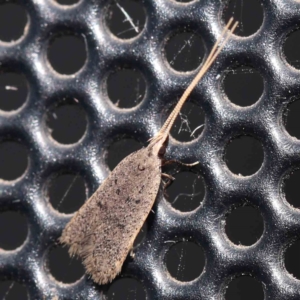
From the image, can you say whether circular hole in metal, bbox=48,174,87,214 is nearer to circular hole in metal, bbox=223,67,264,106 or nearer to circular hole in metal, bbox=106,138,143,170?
circular hole in metal, bbox=106,138,143,170

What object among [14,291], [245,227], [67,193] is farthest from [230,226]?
[14,291]

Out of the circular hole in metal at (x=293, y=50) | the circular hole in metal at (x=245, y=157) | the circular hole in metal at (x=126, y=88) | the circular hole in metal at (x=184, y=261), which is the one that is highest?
the circular hole in metal at (x=293, y=50)

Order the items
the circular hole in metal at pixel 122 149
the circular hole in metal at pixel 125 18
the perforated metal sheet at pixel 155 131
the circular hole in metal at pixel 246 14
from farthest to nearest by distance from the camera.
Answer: the circular hole in metal at pixel 122 149 → the circular hole in metal at pixel 125 18 → the circular hole in metal at pixel 246 14 → the perforated metal sheet at pixel 155 131

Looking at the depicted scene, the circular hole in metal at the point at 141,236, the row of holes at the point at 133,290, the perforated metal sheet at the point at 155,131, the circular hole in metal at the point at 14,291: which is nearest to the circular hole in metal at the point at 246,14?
the perforated metal sheet at the point at 155,131

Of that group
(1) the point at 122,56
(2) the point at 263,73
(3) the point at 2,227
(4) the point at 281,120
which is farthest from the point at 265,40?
(3) the point at 2,227

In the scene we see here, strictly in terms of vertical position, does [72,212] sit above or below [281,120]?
below

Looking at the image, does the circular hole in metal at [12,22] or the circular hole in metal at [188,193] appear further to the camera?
the circular hole in metal at [12,22]

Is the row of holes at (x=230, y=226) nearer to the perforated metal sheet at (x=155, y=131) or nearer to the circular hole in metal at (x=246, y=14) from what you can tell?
the perforated metal sheet at (x=155, y=131)

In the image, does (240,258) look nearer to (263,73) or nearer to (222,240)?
(222,240)
